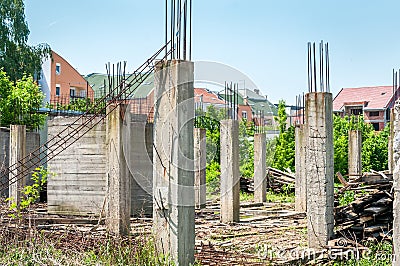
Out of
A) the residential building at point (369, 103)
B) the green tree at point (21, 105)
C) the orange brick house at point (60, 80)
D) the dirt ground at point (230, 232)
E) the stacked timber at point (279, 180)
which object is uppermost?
the orange brick house at point (60, 80)

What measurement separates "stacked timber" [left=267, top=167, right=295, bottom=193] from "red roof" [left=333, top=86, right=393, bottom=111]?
86.9ft

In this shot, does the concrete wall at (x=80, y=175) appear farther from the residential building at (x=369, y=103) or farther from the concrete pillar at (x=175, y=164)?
the residential building at (x=369, y=103)

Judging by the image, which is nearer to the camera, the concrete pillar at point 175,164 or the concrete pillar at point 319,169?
the concrete pillar at point 175,164

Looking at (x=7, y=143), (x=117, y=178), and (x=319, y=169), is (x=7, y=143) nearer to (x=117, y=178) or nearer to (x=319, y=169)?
(x=117, y=178)

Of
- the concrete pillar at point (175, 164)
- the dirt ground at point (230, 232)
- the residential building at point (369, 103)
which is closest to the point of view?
the concrete pillar at point (175, 164)

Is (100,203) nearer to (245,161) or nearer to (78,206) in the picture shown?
(78,206)

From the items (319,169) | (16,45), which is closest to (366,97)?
(16,45)

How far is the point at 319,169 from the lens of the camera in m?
7.23

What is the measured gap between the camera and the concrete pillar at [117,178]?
7.48 meters

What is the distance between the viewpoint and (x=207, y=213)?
11.7 meters

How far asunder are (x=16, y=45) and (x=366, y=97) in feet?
85.9

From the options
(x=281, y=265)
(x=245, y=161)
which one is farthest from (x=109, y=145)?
(x=245, y=161)

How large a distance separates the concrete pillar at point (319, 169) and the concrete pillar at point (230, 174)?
2.84m

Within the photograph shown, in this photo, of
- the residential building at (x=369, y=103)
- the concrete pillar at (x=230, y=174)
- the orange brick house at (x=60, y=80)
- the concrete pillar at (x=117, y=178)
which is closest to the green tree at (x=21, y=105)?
the concrete pillar at (x=230, y=174)
